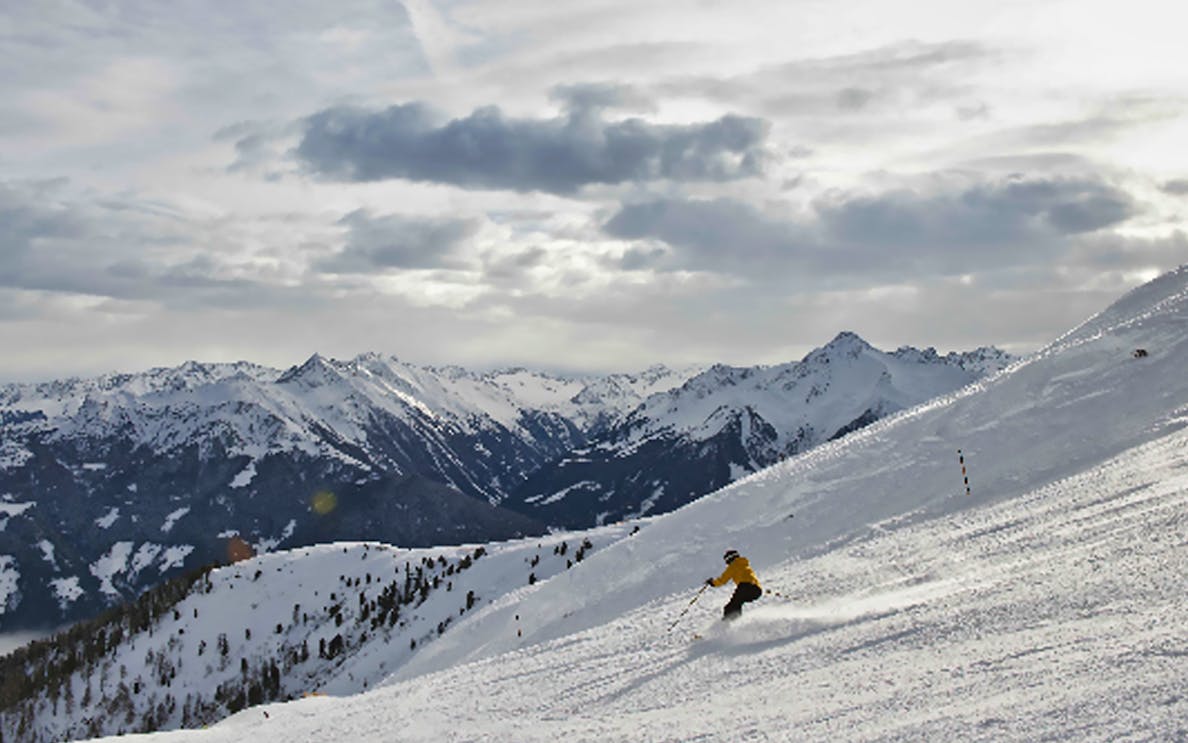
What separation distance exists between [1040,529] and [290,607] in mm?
188832

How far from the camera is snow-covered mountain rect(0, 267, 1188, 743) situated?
39.2 ft

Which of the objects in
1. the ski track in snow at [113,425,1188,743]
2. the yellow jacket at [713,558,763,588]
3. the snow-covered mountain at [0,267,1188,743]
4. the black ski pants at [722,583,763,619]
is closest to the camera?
the ski track in snow at [113,425,1188,743]

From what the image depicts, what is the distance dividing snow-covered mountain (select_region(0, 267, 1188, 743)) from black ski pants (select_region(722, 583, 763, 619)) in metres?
0.46

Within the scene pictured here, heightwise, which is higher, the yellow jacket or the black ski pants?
the yellow jacket

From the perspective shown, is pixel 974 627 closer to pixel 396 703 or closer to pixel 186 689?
pixel 396 703

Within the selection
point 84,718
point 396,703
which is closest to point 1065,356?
point 396,703

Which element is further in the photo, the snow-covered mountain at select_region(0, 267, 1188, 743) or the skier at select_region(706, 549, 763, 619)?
the skier at select_region(706, 549, 763, 619)

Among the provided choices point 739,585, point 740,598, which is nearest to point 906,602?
point 740,598

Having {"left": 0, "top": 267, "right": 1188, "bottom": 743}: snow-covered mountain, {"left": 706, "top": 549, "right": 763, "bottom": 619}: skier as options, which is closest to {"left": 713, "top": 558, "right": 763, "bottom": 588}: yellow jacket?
{"left": 706, "top": 549, "right": 763, "bottom": 619}: skier

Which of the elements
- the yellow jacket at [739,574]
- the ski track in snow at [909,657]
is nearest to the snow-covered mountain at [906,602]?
the ski track in snow at [909,657]

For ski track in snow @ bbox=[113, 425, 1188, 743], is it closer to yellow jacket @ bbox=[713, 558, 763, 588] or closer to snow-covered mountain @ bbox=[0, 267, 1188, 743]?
snow-covered mountain @ bbox=[0, 267, 1188, 743]

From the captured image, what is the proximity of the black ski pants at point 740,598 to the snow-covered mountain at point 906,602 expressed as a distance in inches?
18.3

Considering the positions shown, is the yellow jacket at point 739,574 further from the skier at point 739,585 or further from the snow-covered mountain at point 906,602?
the snow-covered mountain at point 906,602

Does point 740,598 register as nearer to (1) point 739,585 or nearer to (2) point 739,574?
(1) point 739,585
